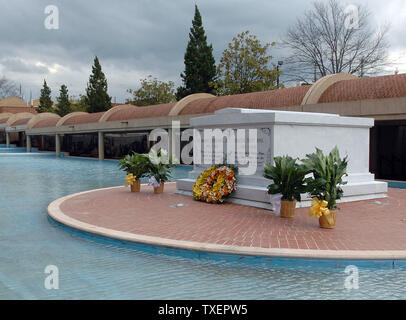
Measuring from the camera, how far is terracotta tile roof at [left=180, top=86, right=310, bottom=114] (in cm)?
1943

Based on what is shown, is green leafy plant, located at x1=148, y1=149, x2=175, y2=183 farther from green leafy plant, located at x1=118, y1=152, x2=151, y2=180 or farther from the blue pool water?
the blue pool water

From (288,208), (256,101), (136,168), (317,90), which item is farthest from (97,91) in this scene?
(288,208)

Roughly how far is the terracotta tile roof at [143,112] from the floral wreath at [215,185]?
56.1 feet

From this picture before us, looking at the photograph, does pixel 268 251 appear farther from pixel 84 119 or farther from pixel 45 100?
pixel 45 100

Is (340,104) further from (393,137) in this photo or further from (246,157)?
(246,157)

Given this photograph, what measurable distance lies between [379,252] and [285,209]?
2655 millimetres

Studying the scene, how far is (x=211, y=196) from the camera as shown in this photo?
32.3 feet

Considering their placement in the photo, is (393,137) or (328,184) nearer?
(328,184)

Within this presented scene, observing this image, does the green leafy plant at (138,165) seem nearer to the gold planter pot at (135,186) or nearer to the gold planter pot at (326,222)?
the gold planter pot at (135,186)

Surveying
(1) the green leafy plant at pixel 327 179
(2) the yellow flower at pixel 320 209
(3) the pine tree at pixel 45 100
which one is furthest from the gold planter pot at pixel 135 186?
(3) the pine tree at pixel 45 100

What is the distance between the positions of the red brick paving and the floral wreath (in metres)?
0.25

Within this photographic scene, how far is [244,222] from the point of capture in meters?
7.62
